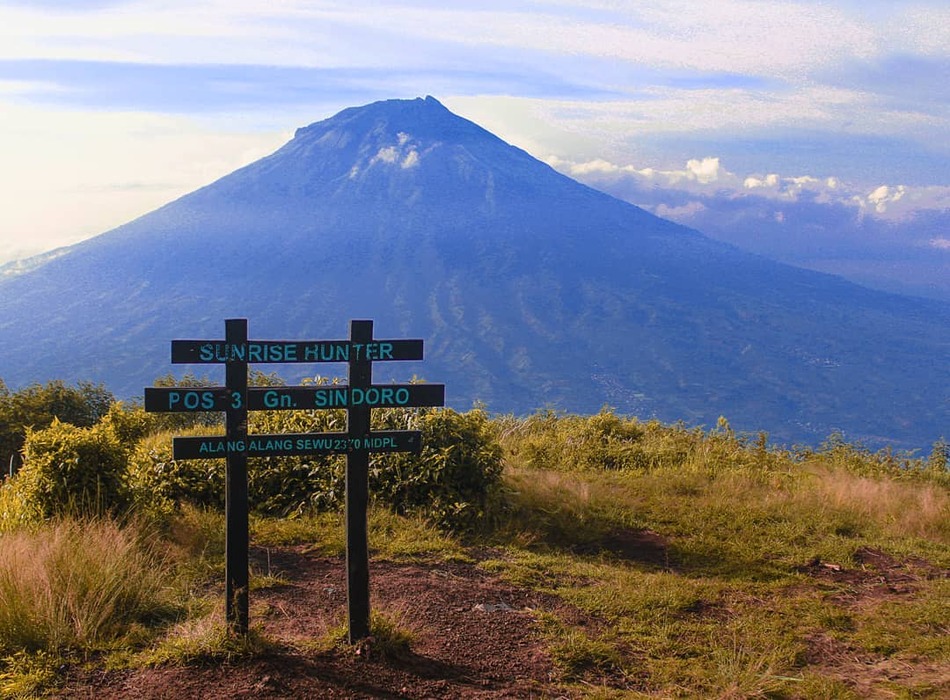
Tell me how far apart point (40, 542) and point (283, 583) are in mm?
1729

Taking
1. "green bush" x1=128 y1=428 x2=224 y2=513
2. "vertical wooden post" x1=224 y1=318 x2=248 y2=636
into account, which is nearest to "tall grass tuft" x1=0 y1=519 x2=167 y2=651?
"vertical wooden post" x1=224 y1=318 x2=248 y2=636

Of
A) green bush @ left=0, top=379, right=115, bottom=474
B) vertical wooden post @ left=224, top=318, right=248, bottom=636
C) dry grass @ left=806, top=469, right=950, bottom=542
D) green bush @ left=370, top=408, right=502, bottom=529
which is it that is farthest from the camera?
green bush @ left=0, top=379, right=115, bottom=474

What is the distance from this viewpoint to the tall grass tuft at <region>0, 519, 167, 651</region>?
543cm

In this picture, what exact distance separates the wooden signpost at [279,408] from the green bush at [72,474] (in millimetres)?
2420

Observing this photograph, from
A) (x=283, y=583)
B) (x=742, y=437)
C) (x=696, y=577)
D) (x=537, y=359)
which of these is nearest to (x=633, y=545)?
(x=696, y=577)

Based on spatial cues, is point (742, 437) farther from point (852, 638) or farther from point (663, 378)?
point (663, 378)

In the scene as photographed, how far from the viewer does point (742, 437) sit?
14.0 meters

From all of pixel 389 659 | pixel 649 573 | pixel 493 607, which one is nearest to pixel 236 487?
pixel 389 659

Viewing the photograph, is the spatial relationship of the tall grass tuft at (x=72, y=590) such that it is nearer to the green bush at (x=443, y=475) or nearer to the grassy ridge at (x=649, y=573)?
the grassy ridge at (x=649, y=573)

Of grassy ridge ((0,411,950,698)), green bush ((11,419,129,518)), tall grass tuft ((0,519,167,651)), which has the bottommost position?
grassy ridge ((0,411,950,698))

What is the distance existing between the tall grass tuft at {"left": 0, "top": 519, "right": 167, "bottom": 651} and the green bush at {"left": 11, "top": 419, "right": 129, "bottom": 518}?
0.95m

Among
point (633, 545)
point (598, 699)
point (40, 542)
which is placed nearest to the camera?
point (598, 699)

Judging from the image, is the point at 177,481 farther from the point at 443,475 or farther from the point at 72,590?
the point at 72,590

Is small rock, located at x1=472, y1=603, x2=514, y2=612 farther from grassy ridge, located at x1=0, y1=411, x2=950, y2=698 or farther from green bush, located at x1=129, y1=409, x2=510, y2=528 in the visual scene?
green bush, located at x1=129, y1=409, x2=510, y2=528
